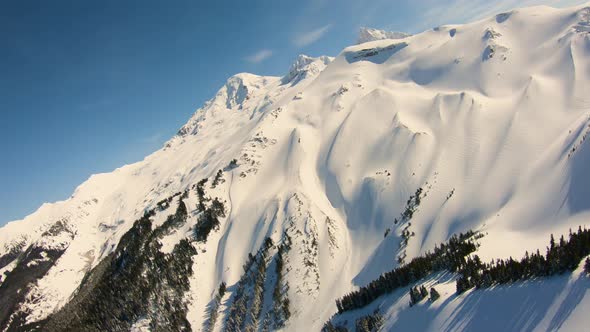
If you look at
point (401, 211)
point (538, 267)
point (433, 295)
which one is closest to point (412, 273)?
point (433, 295)

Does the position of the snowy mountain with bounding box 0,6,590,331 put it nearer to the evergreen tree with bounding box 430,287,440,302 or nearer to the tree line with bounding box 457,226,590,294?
the tree line with bounding box 457,226,590,294

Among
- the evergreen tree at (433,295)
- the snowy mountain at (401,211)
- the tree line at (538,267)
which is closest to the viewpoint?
the tree line at (538,267)

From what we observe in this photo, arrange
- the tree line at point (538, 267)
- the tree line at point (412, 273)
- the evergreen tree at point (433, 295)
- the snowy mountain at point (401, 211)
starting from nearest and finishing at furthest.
→ the tree line at point (538, 267)
the evergreen tree at point (433, 295)
the snowy mountain at point (401, 211)
the tree line at point (412, 273)

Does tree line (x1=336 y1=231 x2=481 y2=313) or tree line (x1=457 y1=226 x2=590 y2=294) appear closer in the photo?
tree line (x1=457 y1=226 x2=590 y2=294)

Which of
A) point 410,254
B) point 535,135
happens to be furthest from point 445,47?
point 410,254

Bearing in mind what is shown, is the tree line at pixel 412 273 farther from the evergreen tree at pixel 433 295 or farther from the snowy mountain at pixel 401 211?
the evergreen tree at pixel 433 295

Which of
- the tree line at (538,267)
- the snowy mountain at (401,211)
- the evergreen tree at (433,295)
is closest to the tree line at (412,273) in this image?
the snowy mountain at (401,211)

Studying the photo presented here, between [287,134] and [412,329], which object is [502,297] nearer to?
[412,329]

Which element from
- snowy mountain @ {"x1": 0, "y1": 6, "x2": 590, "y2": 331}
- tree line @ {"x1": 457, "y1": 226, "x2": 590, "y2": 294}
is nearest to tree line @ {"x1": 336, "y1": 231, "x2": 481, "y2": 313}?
snowy mountain @ {"x1": 0, "y1": 6, "x2": 590, "y2": 331}
